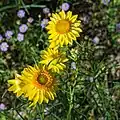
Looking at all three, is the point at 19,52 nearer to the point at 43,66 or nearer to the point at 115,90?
the point at 115,90

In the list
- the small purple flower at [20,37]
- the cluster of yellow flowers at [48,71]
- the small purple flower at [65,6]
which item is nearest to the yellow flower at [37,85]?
the cluster of yellow flowers at [48,71]

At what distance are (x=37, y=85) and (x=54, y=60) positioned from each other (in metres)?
0.15

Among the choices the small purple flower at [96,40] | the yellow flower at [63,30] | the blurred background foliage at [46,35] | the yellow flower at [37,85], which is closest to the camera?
the yellow flower at [37,85]

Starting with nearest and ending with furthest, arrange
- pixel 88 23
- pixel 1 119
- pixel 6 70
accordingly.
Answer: pixel 1 119
pixel 6 70
pixel 88 23

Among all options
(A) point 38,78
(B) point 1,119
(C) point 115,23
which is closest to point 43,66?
(A) point 38,78

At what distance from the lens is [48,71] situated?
1.60 metres

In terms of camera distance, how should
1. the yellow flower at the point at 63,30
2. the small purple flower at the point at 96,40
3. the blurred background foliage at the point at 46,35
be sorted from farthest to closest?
the small purple flower at the point at 96,40
the blurred background foliage at the point at 46,35
the yellow flower at the point at 63,30

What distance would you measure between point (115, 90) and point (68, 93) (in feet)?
2.40

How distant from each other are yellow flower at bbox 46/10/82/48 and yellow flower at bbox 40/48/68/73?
0.13 feet

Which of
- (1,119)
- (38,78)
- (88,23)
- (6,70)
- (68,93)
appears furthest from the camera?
(88,23)

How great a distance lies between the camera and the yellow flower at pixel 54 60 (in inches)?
64.2

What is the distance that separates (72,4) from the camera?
279cm

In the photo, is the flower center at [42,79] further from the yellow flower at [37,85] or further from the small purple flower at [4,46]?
the small purple flower at [4,46]

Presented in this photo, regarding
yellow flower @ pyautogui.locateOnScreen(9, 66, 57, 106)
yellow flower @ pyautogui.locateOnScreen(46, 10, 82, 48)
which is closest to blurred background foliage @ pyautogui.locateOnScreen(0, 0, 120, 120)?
yellow flower @ pyautogui.locateOnScreen(46, 10, 82, 48)
